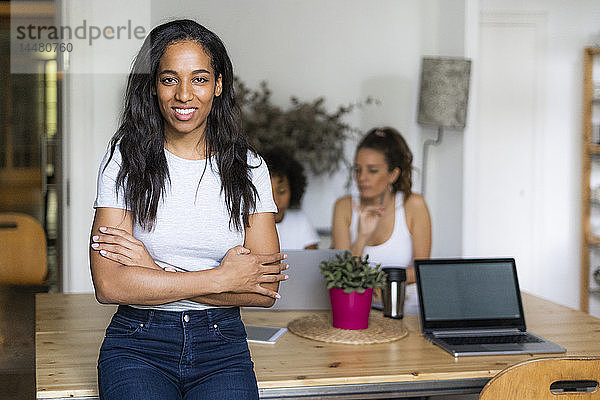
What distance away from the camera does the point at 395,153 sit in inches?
127

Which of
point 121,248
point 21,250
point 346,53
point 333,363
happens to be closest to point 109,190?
point 121,248

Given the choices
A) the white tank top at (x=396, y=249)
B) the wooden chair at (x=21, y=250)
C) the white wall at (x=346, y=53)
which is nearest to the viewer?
the wooden chair at (x=21, y=250)

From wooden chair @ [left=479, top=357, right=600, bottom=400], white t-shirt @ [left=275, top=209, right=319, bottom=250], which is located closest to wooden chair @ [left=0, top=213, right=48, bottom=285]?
white t-shirt @ [left=275, top=209, right=319, bottom=250]

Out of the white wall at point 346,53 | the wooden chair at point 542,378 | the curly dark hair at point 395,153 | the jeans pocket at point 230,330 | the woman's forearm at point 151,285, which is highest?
the white wall at point 346,53

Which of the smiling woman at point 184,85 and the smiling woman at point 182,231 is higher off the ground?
the smiling woman at point 184,85

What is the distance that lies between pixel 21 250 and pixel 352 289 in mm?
1541

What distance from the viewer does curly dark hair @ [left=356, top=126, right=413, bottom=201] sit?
321 centimetres

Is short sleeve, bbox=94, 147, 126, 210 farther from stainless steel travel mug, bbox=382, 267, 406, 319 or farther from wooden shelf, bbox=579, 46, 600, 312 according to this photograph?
wooden shelf, bbox=579, 46, 600, 312

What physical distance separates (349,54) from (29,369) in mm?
3053

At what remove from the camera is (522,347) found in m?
1.91

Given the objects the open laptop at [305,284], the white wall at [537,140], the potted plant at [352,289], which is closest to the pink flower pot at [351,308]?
the potted plant at [352,289]

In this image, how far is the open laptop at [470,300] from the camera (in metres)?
2.06

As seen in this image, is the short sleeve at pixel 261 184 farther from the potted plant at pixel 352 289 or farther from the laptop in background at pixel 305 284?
the laptop in background at pixel 305 284

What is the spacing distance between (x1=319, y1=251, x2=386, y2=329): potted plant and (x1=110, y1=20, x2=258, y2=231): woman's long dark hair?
453mm
